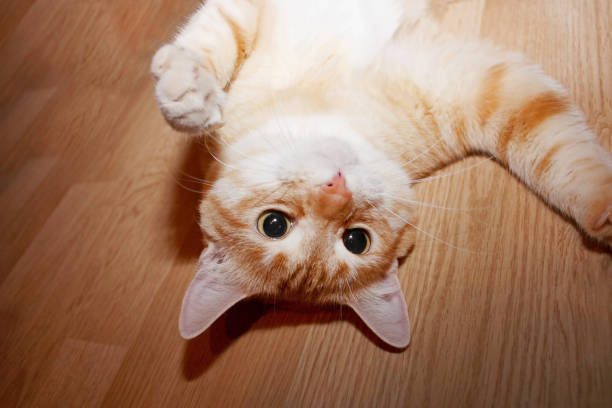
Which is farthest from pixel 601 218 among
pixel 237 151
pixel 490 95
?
pixel 237 151

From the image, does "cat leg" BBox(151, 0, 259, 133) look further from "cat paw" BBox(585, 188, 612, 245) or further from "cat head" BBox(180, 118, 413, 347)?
"cat paw" BBox(585, 188, 612, 245)

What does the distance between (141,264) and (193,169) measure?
392mm

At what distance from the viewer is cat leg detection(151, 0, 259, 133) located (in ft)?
2.91

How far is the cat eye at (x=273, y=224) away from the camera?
104 cm

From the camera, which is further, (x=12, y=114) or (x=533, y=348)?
(x=12, y=114)

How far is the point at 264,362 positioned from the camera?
3.74ft

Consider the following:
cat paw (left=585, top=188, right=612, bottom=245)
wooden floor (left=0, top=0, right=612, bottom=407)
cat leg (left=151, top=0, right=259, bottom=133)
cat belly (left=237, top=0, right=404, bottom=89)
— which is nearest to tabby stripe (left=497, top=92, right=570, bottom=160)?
wooden floor (left=0, top=0, right=612, bottom=407)

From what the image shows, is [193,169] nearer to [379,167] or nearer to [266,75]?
[266,75]

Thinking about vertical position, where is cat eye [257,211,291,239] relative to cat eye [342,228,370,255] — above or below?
above

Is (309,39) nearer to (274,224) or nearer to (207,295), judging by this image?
(274,224)

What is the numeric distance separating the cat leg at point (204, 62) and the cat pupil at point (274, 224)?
0.95 feet

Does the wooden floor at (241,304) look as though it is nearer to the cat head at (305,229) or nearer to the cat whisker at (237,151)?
the cat head at (305,229)

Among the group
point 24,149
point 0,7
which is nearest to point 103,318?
point 24,149

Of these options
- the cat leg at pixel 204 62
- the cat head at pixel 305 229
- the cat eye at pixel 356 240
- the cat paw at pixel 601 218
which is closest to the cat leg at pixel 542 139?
the cat paw at pixel 601 218
